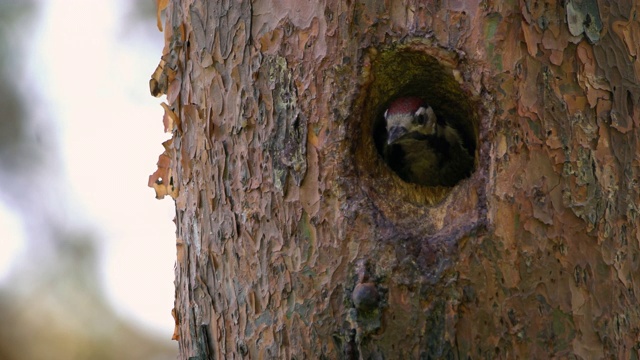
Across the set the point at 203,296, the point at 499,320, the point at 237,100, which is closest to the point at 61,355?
the point at 203,296

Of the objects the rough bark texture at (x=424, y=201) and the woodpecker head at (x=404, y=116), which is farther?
the woodpecker head at (x=404, y=116)

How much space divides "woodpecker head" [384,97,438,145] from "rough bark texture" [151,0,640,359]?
41 cm

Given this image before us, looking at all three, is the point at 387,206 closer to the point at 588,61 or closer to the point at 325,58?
the point at 325,58

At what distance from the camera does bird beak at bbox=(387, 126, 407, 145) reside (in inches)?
110

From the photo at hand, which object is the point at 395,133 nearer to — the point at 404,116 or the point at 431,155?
the point at 404,116

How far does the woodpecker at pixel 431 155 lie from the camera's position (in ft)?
10.3

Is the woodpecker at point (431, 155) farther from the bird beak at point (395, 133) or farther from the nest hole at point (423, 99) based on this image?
the bird beak at point (395, 133)

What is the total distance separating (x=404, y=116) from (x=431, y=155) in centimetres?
58

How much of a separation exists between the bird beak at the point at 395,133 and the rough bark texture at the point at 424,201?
47cm

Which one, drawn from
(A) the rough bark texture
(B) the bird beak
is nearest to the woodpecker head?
(B) the bird beak

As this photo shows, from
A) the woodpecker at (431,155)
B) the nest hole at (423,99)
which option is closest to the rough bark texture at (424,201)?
the nest hole at (423,99)

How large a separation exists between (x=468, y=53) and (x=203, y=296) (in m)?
1.00

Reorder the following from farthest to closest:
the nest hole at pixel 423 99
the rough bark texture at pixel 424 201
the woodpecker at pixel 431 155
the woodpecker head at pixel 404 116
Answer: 1. the woodpecker at pixel 431 155
2. the woodpecker head at pixel 404 116
3. the nest hole at pixel 423 99
4. the rough bark texture at pixel 424 201

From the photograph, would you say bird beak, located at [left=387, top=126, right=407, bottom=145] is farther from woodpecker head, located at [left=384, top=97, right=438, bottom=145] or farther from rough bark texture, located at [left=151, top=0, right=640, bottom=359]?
rough bark texture, located at [left=151, top=0, right=640, bottom=359]
